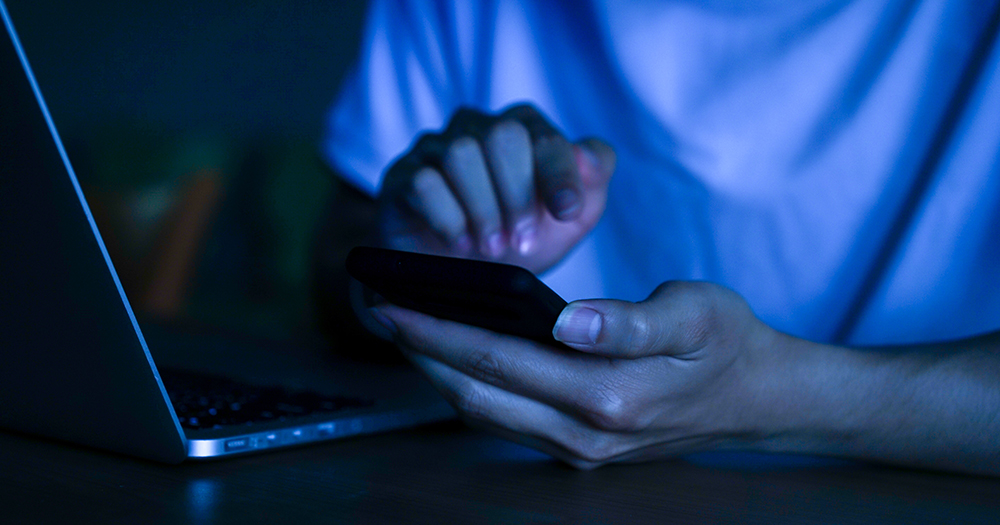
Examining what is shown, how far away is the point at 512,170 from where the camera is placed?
676 millimetres

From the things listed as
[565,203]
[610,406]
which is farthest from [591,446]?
[565,203]

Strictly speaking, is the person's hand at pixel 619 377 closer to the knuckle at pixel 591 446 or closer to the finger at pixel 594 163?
the knuckle at pixel 591 446

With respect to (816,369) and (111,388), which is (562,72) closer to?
(816,369)

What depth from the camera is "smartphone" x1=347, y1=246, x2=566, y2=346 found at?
362mm

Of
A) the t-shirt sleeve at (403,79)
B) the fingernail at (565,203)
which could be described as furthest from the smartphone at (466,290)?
the t-shirt sleeve at (403,79)

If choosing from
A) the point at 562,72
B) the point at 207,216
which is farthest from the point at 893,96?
the point at 207,216

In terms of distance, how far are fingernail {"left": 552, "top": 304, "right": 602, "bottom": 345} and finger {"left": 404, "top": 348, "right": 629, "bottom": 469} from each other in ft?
0.29

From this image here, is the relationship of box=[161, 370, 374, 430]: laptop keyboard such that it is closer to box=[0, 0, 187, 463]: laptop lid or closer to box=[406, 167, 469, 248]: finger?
box=[0, 0, 187, 463]: laptop lid

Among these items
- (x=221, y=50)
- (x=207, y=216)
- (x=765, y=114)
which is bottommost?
(x=207, y=216)

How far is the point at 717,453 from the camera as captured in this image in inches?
20.7

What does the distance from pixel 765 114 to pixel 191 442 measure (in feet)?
2.84

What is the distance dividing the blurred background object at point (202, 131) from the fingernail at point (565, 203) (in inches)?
96.9

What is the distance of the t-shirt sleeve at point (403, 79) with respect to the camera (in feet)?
3.98

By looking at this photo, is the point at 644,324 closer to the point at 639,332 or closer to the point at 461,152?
the point at 639,332
